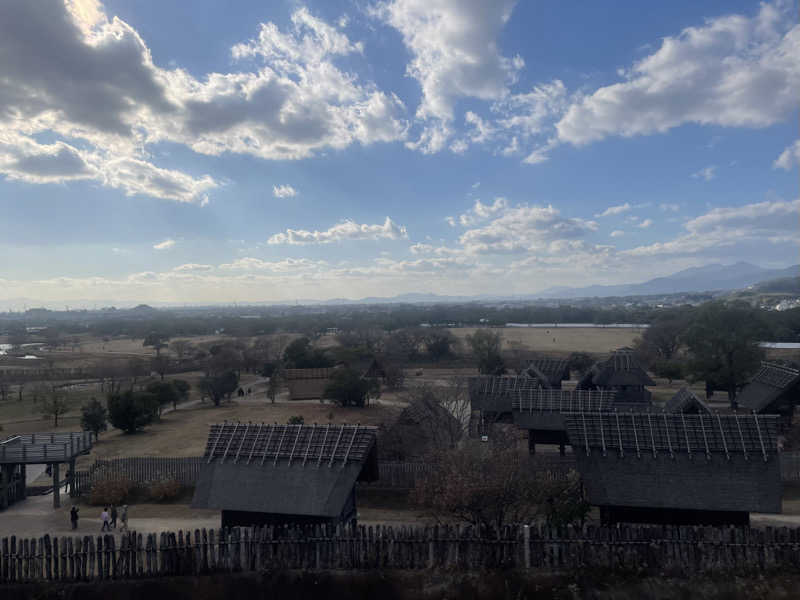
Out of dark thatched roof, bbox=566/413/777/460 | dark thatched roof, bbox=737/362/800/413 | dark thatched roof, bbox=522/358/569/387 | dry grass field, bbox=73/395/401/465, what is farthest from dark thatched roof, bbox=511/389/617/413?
dark thatched roof, bbox=522/358/569/387

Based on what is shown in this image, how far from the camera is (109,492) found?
21.7 meters

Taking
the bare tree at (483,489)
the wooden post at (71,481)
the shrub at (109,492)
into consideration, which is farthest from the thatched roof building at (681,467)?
the wooden post at (71,481)

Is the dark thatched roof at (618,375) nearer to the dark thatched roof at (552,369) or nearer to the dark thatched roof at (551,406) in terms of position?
the dark thatched roof at (552,369)

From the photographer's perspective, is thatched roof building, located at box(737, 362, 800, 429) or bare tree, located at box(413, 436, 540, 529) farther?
thatched roof building, located at box(737, 362, 800, 429)

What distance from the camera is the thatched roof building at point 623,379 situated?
39.5 m

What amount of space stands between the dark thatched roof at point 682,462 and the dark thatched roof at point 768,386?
1842 cm

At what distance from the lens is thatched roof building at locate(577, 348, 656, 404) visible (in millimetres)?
39500

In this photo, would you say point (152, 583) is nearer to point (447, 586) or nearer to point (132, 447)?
point (447, 586)

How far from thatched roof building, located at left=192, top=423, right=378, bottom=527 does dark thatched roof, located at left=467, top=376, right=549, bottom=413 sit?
1597 centimetres

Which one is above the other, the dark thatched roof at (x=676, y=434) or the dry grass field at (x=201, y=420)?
the dark thatched roof at (x=676, y=434)

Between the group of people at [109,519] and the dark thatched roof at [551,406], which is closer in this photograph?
the group of people at [109,519]

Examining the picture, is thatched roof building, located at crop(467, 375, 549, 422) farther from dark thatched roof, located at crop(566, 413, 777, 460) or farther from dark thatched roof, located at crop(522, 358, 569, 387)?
dark thatched roof, located at crop(566, 413, 777, 460)

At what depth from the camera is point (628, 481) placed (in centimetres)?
1567

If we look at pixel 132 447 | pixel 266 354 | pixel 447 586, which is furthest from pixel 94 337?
pixel 447 586
